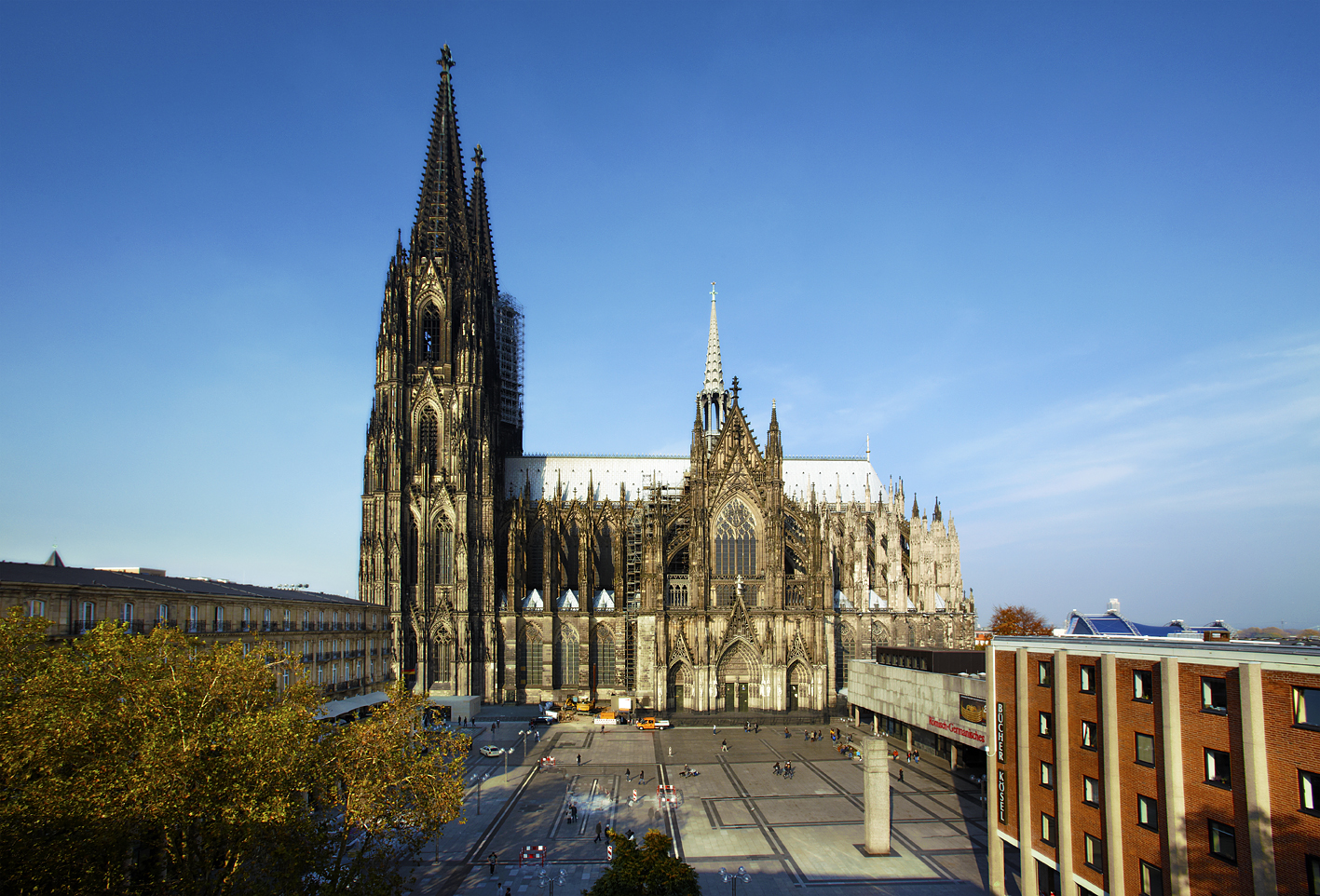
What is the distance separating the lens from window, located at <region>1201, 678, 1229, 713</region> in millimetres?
22031

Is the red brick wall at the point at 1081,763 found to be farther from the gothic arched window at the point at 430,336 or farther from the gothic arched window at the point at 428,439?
the gothic arched window at the point at 430,336

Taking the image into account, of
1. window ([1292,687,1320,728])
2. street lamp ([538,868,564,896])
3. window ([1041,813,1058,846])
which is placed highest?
window ([1292,687,1320,728])

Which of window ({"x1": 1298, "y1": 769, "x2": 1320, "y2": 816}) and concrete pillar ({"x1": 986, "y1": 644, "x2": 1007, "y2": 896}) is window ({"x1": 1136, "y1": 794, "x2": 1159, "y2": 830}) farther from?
concrete pillar ({"x1": 986, "y1": 644, "x2": 1007, "y2": 896})

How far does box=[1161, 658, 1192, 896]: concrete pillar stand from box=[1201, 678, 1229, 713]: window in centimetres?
73

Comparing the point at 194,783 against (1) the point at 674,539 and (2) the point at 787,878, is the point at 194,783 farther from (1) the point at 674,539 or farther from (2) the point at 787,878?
(1) the point at 674,539

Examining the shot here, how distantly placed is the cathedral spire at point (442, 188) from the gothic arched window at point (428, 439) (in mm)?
16417

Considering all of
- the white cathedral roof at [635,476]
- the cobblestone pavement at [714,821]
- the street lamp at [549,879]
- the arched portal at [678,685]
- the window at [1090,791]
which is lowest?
the cobblestone pavement at [714,821]

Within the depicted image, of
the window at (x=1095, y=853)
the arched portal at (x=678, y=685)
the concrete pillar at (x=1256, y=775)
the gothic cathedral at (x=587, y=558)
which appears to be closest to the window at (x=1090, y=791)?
the window at (x=1095, y=853)

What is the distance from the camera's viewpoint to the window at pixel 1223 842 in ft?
70.3

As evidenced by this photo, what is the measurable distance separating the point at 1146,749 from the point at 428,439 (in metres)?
65.3

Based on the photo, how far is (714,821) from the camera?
133ft

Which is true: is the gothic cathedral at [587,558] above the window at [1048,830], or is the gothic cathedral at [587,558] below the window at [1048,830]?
above

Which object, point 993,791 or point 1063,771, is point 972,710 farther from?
point 1063,771

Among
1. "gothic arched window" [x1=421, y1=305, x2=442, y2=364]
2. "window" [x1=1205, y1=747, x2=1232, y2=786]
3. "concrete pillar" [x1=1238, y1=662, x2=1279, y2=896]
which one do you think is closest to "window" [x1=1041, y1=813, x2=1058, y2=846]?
"window" [x1=1205, y1=747, x2=1232, y2=786]
